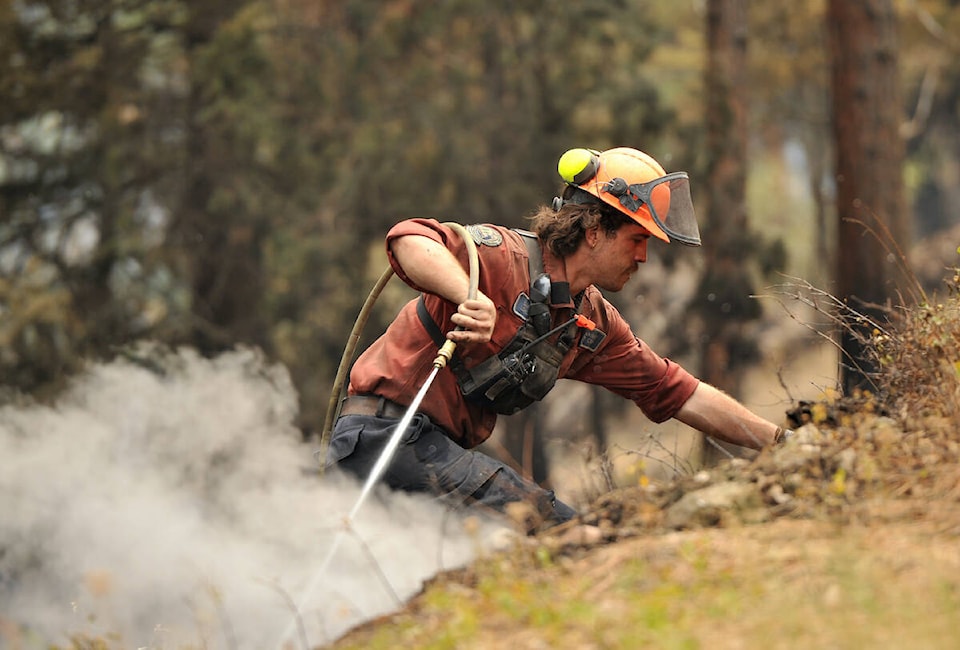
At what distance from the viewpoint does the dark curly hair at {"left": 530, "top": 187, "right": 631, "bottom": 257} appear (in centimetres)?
531

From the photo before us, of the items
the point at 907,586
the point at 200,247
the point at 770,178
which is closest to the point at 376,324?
the point at 200,247

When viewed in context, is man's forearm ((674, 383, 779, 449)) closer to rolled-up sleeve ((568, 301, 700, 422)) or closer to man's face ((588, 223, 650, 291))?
rolled-up sleeve ((568, 301, 700, 422))

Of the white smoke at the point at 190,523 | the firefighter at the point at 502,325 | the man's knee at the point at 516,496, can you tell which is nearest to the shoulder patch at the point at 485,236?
the firefighter at the point at 502,325

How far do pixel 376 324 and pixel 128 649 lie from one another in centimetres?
838

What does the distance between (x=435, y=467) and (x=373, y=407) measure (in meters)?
0.38

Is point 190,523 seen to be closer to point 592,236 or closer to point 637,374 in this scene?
point 637,374

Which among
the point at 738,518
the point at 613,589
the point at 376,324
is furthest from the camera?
the point at 376,324

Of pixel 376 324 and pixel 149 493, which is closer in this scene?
pixel 149 493

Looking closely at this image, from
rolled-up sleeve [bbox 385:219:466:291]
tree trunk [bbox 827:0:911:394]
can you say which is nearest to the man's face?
rolled-up sleeve [bbox 385:219:466:291]

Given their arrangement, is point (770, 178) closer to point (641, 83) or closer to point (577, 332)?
point (641, 83)

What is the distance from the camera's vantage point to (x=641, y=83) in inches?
610

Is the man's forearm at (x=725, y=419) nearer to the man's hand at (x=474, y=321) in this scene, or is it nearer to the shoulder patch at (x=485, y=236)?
the shoulder patch at (x=485, y=236)

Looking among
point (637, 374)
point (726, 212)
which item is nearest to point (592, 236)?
point (637, 374)

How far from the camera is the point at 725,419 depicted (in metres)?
5.65
